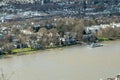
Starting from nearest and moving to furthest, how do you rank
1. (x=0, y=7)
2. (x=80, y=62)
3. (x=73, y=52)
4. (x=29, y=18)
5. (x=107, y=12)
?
(x=80, y=62), (x=73, y=52), (x=29, y=18), (x=107, y=12), (x=0, y=7)

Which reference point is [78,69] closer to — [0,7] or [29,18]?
[29,18]

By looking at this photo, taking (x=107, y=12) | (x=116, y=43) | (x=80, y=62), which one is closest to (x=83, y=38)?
(x=116, y=43)

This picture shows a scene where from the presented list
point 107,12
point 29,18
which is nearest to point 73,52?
point 29,18

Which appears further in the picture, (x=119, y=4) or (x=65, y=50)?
(x=119, y=4)

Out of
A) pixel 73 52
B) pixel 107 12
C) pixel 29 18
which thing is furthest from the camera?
pixel 107 12

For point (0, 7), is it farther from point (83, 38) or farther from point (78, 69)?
point (78, 69)

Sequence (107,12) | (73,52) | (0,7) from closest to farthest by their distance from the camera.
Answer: (73,52)
(107,12)
(0,7)
